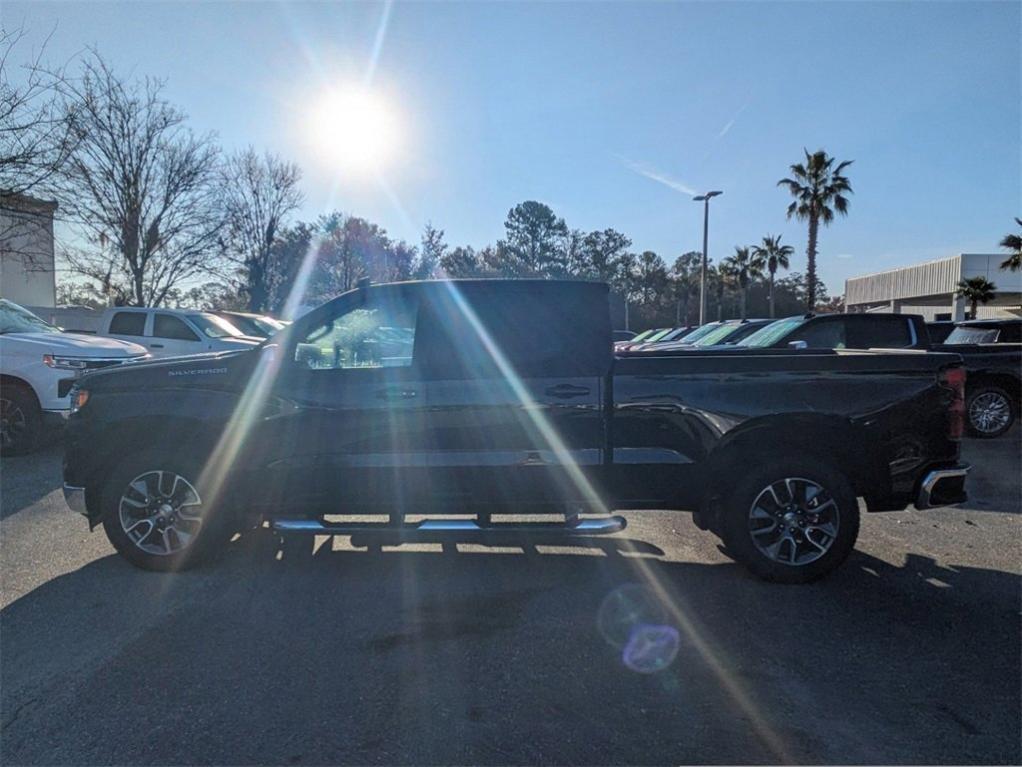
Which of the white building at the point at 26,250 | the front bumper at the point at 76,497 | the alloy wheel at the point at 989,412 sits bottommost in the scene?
the front bumper at the point at 76,497

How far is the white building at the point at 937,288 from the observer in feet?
112

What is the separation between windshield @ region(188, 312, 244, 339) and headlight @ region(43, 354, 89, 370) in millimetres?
4169

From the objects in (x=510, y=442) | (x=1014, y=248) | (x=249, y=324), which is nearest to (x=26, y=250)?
(x=249, y=324)

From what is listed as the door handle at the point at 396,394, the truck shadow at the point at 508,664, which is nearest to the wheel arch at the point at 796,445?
the truck shadow at the point at 508,664

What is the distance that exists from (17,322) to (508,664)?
1022 centimetres

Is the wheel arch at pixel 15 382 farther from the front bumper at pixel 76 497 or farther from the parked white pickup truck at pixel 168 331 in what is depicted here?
the front bumper at pixel 76 497

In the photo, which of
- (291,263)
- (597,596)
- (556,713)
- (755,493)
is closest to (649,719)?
(556,713)

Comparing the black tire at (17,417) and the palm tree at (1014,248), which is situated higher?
the palm tree at (1014,248)

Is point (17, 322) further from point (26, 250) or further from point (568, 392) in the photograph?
point (26, 250)

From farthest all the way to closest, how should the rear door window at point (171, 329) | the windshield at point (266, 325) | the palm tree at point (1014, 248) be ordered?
the palm tree at point (1014, 248) < the windshield at point (266, 325) < the rear door window at point (171, 329)

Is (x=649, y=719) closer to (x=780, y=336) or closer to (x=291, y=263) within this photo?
(x=780, y=336)

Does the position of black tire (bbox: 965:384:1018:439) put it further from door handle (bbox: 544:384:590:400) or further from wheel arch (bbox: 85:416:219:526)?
wheel arch (bbox: 85:416:219:526)

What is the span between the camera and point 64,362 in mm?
8484

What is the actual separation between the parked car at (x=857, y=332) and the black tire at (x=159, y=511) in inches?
321
